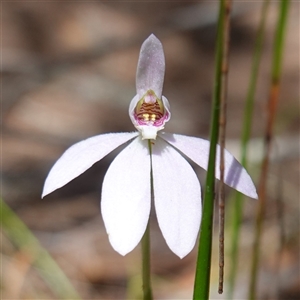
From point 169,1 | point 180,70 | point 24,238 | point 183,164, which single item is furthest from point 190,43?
point 183,164

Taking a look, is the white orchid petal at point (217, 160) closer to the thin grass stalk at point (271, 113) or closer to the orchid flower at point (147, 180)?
the orchid flower at point (147, 180)

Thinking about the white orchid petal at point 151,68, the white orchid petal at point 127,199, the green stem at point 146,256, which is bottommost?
the green stem at point 146,256

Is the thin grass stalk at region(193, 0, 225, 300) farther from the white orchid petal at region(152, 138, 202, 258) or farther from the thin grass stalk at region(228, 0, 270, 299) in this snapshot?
the thin grass stalk at region(228, 0, 270, 299)

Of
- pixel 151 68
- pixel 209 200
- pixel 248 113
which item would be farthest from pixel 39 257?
pixel 209 200

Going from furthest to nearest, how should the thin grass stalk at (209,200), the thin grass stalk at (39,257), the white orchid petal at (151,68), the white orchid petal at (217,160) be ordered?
the thin grass stalk at (39,257) → the white orchid petal at (151,68) → the white orchid petal at (217,160) → the thin grass stalk at (209,200)

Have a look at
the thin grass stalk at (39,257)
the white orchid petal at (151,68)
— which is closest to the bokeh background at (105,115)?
the thin grass stalk at (39,257)

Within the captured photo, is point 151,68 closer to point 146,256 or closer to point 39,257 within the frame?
point 146,256
